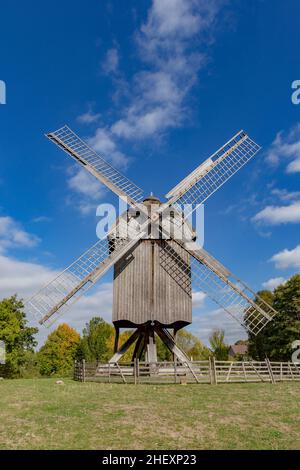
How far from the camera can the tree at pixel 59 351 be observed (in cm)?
5653

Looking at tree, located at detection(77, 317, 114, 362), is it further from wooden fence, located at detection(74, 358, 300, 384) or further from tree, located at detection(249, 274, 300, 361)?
wooden fence, located at detection(74, 358, 300, 384)

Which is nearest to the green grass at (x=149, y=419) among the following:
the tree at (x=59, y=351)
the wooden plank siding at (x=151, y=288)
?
the wooden plank siding at (x=151, y=288)

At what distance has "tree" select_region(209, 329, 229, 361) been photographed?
36500 mm

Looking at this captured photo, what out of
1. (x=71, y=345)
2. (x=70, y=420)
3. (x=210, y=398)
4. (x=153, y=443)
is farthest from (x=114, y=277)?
(x=71, y=345)

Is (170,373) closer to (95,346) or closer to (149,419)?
(149,419)

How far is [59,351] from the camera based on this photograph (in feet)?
189

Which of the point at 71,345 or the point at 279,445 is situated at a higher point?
the point at 71,345

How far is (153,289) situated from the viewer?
21.8 m

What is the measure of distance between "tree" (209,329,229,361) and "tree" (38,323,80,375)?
25470mm

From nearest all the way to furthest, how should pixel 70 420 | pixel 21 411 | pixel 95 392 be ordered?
pixel 70 420 < pixel 21 411 < pixel 95 392
